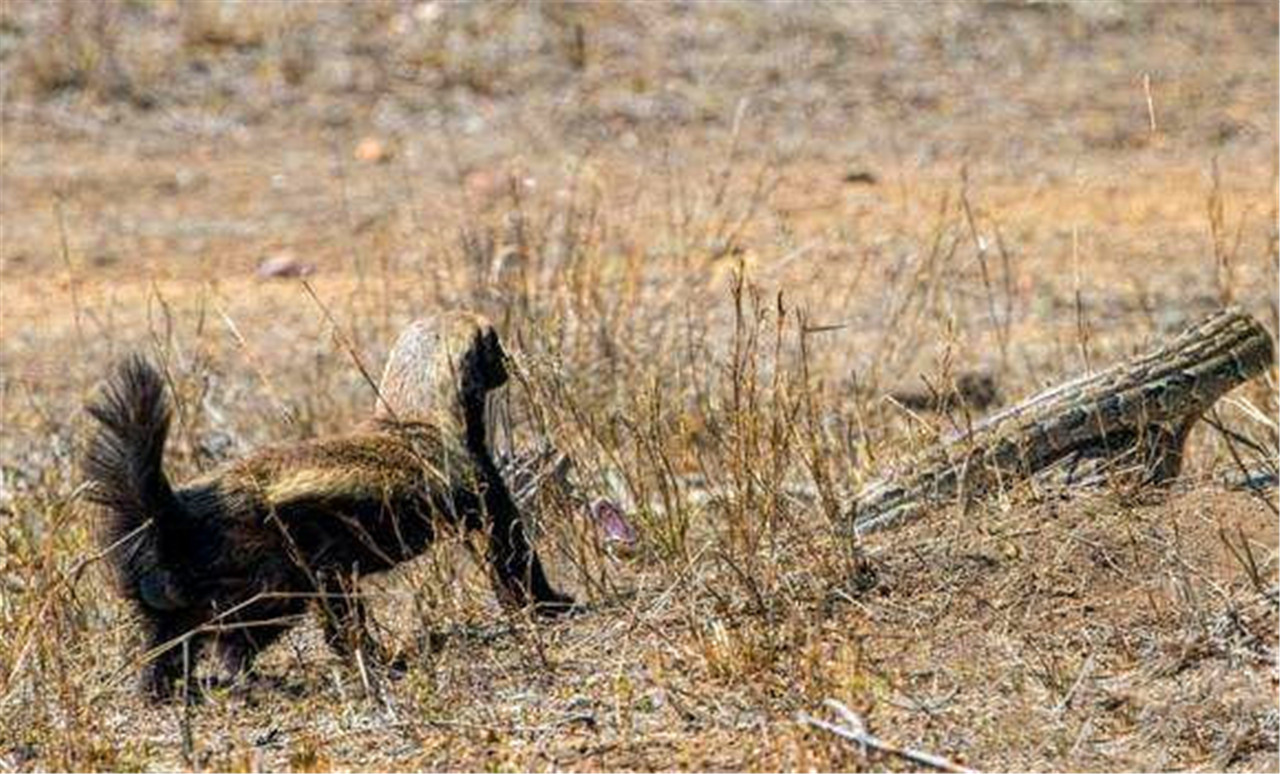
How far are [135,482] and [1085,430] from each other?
8.32 ft

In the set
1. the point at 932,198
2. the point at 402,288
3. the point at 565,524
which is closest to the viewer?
the point at 565,524

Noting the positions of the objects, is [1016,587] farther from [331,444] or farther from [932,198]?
[932,198]

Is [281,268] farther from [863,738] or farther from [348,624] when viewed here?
[863,738]

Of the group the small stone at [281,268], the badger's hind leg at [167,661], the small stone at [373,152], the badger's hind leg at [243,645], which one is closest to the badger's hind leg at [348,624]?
the badger's hind leg at [243,645]

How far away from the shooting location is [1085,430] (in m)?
8.26

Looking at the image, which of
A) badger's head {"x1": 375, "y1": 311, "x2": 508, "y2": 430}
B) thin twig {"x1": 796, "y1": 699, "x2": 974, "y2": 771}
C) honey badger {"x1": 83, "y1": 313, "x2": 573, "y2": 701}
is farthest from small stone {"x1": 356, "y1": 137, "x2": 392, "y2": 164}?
thin twig {"x1": 796, "y1": 699, "x2": 974, "y2": 771}

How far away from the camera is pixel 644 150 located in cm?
1583

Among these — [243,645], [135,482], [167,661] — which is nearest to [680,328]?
[243,645]

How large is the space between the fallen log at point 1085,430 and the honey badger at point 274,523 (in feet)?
3.20

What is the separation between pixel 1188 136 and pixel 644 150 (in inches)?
113

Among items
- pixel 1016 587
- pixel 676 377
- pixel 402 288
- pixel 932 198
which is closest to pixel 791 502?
pixel 1016 587

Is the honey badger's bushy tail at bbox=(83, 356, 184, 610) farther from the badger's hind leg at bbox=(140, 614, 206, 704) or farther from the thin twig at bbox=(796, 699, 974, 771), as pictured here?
the thin twig at bbox=(796, 699, 974, 771)

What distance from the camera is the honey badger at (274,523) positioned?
720cm

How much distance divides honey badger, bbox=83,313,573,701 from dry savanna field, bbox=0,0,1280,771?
134mm
